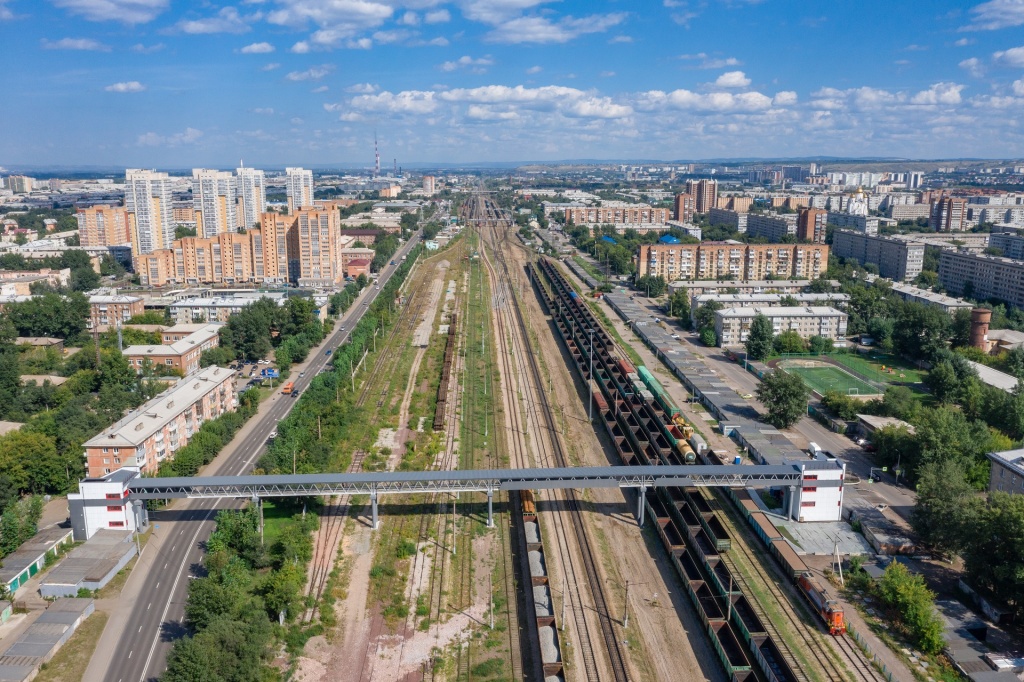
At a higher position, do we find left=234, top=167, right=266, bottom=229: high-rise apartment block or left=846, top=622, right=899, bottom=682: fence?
left=234, top=167, right=266, bottom=229: high-rise apartment block

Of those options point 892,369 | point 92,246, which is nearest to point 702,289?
point 892,369

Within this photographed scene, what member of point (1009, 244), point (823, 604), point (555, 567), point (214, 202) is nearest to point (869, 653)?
point (823, 604)

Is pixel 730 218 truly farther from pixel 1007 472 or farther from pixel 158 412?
pixel 158 412

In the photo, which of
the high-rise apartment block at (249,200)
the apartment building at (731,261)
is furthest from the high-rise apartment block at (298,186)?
the apartment building at (731,261)

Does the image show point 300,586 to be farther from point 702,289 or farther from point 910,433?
point 702,289

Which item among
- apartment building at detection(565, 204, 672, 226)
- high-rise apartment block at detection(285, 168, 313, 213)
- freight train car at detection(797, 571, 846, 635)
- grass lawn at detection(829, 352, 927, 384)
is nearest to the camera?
freight train car at detection(797, 571, 846, 635)

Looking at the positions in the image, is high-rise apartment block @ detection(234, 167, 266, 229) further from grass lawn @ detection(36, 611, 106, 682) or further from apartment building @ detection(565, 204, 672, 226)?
grass lawn @ detection(36, 611, 106, 682)

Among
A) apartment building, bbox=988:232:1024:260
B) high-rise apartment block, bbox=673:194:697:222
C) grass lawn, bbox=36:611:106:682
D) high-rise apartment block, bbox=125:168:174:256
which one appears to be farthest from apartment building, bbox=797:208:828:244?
grass lawn, bbox=36:611:106:682
